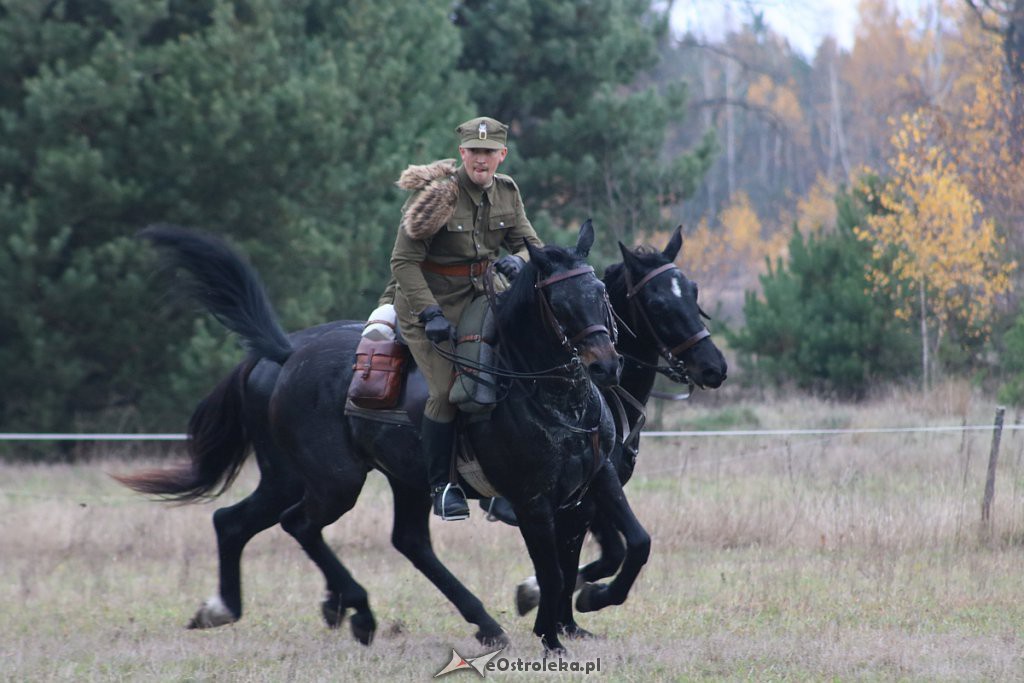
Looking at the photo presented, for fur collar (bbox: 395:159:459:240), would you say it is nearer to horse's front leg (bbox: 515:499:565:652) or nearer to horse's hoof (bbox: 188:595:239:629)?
horse's front leg (bbox: 515:499:565:652)

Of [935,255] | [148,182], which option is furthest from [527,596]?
[935,255]

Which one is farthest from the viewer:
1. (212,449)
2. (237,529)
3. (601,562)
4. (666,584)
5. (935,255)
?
(935,255)

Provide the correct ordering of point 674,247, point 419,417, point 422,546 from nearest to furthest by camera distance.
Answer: point 419,417, point 674,247, point 422,546

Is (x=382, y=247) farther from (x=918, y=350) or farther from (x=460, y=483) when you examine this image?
(x=460, y=483)

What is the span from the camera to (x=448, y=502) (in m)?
6.62

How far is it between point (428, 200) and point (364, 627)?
2.52m

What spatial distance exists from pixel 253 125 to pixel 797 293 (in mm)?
9939

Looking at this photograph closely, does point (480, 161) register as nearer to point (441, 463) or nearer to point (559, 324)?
point (559, 324)

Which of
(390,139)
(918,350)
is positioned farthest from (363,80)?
(918,350)

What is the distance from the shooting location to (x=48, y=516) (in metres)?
11.9

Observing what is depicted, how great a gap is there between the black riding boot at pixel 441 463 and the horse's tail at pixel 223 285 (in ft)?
5.78

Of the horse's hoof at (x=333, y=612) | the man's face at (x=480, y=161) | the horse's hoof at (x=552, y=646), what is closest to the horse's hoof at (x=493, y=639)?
the horse's hoof at (x=552, y=646)

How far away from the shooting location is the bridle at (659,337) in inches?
276

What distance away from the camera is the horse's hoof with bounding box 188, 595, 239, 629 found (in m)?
7.77
